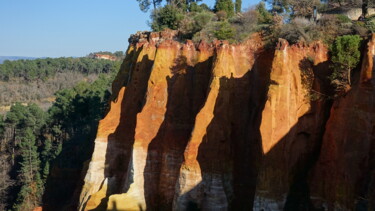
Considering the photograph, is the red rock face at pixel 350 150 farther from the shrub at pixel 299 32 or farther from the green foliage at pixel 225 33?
the green foliage at pixel 225 33

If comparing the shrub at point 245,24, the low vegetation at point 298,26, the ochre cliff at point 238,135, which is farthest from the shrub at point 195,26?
the ochre cliff at point 238,135

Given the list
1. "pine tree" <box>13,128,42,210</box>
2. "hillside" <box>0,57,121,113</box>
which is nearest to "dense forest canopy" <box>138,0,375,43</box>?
"pine tree" <box>13,128,42,210</box>

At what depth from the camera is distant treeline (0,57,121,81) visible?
342 feet

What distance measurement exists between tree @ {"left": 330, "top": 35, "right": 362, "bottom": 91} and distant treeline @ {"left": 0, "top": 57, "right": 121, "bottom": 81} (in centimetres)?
8664

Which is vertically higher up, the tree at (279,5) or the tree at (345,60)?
the tree at (279,5)

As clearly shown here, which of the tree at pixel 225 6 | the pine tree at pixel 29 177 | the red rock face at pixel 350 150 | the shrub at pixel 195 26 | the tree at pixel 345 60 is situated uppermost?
the tree at pixel 225 6

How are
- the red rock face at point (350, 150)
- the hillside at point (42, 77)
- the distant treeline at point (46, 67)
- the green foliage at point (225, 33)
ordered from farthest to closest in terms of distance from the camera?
the distant treeline at point (46, 67), the hillside at point (42, 77), the green foliage at point (225, 33), the red rock face at point (350, 150)

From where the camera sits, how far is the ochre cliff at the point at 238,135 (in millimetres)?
16500

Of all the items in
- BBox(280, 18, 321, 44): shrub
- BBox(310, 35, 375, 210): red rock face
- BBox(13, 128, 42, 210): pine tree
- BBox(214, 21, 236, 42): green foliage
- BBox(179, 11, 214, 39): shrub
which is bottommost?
BBox(13, 128, 42, 210): pine tree

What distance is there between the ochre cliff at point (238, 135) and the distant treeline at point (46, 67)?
78.4 meters

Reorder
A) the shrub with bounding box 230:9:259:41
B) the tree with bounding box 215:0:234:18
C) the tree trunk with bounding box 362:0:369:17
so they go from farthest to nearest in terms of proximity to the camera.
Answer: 1. the tree with bounding box 215:0:234:18
2. the shrub with bounding box 230:9:259:41
3. the tree trunk with bounding box 362:0:369:17

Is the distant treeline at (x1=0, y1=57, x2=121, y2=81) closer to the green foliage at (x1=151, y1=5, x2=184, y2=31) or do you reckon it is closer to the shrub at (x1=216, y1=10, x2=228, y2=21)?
the green foliage at (x1=151, y1=5, x2=184, y2=31)

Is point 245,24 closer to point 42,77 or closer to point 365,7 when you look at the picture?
point 365,7

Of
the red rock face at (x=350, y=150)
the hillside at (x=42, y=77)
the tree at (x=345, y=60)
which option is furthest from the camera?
the hillside at (x=42, y=77)
